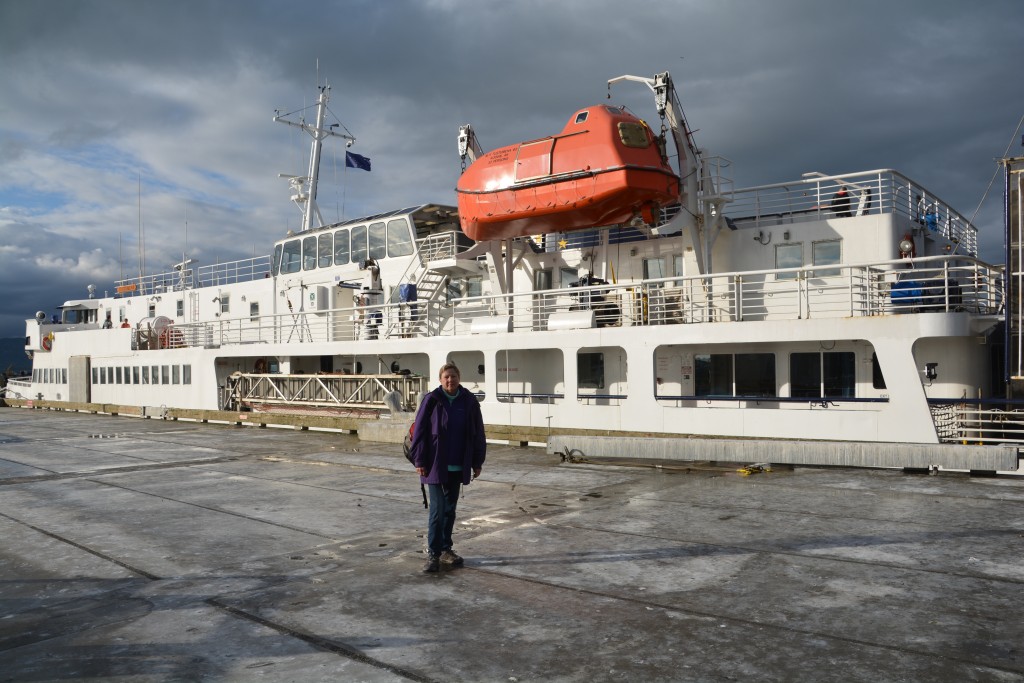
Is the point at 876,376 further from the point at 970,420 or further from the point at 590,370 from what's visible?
the point at 590,370

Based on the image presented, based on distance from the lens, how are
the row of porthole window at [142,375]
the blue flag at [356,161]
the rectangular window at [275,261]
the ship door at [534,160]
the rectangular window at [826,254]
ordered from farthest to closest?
the blue flag at [356,161] → the row of porthole window at [142,375] → the rectangular window at [275,261] → the ship door at [534,160] → the rectangular window at [826,254]

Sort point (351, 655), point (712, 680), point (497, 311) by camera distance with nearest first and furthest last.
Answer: point (712, 680)
point (351, 655)
point (497, 311)

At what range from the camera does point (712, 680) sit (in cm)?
428

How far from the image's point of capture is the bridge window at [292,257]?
25.4 m

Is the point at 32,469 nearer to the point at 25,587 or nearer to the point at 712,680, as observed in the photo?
the point at 25,587

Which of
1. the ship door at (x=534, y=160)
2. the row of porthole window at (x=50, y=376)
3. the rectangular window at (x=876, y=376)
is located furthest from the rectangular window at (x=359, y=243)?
the row of porthole window at (x=50, y=376)

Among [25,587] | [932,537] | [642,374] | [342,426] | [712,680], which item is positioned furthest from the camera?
[342,426]

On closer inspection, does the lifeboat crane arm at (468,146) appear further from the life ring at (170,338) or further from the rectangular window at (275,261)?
Result: the life ring at (170,338)

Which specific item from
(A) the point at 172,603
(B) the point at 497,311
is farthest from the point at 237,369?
(A) the point at 172,603

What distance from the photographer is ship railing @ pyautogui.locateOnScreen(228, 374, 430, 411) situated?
65.0 feet

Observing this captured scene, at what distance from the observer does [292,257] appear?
25.6m

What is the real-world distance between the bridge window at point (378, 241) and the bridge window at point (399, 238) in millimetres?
176

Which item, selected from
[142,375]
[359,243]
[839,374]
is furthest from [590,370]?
[142,375]

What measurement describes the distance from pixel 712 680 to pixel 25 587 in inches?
225
